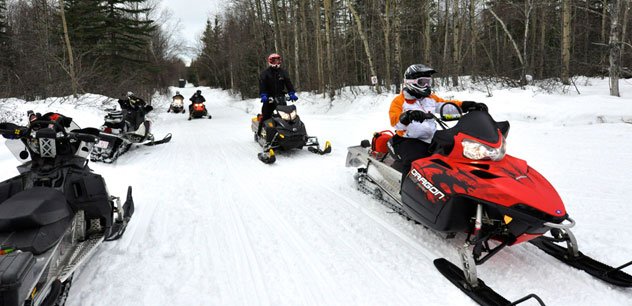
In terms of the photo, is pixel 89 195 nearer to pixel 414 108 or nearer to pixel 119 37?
pixel 414 108

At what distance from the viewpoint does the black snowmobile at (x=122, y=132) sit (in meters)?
6.48

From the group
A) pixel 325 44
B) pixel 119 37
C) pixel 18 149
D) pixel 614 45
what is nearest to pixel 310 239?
pixel 18 149

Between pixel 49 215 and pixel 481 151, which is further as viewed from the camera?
pixel 481 151

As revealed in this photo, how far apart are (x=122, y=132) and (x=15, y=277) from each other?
660 centimetres

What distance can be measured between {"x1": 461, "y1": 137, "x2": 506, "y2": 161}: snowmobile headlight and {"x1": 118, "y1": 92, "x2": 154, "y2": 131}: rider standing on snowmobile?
7.64 metres

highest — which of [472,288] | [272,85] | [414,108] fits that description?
[272,85]

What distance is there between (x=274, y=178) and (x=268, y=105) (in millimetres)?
2631

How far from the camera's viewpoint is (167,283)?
253 cm

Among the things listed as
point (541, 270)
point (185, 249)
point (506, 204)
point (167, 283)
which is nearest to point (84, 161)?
point (185, 249)

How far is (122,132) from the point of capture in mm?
7371

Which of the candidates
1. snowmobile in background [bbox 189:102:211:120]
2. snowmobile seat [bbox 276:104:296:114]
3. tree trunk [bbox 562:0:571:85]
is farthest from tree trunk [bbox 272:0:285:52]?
snowmobile seat [bbox 276:104:296:114]

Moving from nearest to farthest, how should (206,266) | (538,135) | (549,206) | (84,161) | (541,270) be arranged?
(549,206) → (541,270) → (206,266) → (84,161) → (538,135)

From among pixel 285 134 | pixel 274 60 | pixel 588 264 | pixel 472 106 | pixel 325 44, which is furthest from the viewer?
pixel 325 44

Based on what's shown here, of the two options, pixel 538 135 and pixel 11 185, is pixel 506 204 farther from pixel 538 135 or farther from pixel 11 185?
pixel 538 135
